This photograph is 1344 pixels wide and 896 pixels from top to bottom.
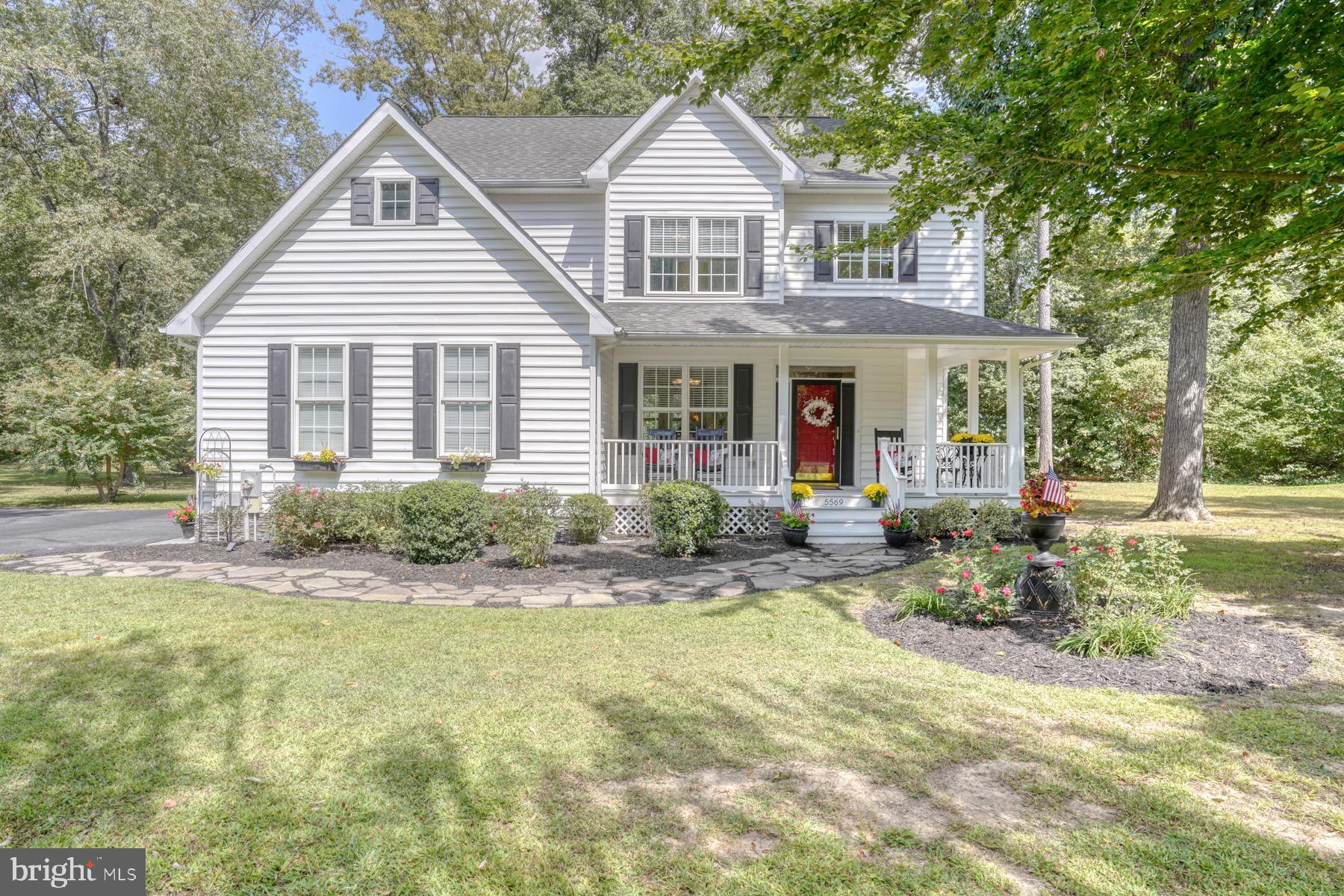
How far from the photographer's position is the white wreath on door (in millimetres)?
13516

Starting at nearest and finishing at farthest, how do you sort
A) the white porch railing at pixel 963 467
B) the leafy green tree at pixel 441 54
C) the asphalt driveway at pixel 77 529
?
the asphalt driveway at pixel 77 529
the white porch railing at pixel 963 467
the leafy green tree at pixel 441 54

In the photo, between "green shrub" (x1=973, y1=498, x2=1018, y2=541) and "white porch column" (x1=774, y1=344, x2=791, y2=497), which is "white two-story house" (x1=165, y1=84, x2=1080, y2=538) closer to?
"white porch column" (x1=774, y1=344, x2=791, y2=497)

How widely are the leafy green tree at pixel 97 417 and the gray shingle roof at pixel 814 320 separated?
10.7 metres

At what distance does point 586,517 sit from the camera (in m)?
10.0

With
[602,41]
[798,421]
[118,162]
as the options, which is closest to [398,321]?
[798,421]

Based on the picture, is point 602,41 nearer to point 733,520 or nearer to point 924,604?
point 733,520

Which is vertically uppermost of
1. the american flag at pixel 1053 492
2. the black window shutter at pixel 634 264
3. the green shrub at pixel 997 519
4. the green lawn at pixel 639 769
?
the black window shutter at pixel 634 264

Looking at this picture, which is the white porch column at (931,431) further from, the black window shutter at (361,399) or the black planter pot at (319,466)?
the black planter pot at (319,466)

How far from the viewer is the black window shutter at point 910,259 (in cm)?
1335

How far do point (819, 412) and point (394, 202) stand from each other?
8.44 meters

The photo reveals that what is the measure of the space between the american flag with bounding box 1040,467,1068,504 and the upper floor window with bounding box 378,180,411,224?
9.78m

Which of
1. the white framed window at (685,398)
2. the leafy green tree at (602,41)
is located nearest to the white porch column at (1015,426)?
the white framed window at (685,398)

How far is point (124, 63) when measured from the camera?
1939 centimetres

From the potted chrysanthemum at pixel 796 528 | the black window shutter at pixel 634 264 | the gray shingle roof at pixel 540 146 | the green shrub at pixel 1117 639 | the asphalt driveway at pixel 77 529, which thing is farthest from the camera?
the gray shingle roof at pixel 540 146
